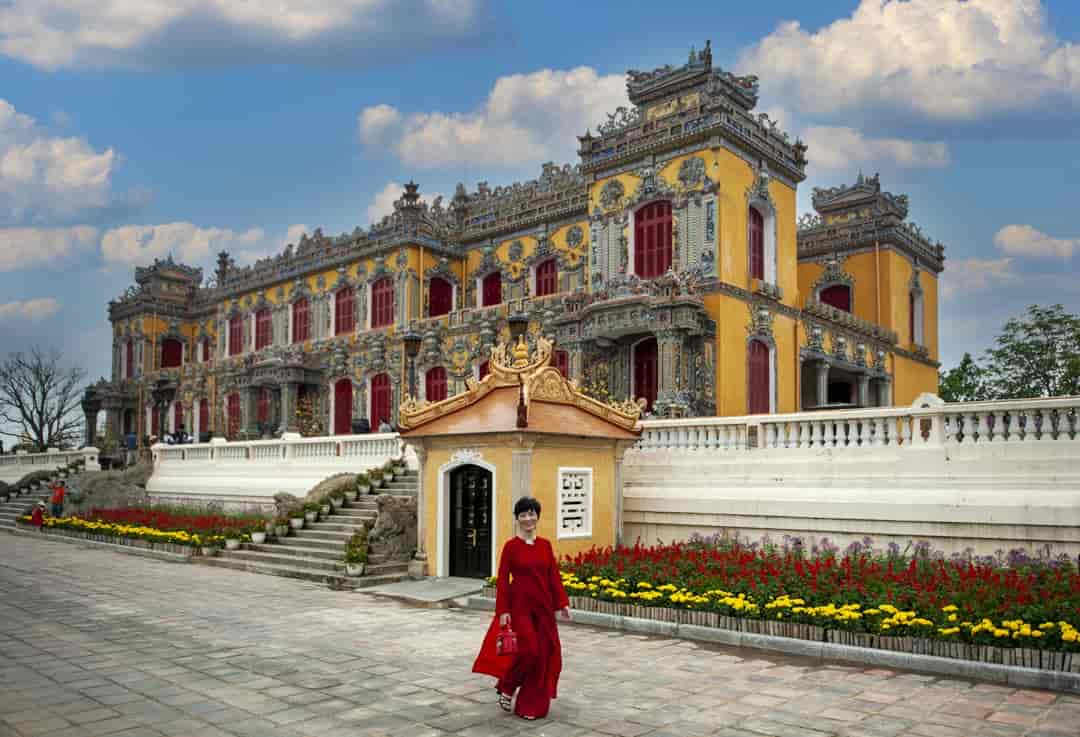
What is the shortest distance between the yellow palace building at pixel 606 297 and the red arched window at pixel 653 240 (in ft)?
0.20

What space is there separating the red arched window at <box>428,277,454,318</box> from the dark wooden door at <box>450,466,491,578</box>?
771 inches

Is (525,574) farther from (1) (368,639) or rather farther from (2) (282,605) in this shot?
(2) (282,605)

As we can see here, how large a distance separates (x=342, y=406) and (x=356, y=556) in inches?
826

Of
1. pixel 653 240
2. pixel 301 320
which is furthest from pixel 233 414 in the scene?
pixel 653 240

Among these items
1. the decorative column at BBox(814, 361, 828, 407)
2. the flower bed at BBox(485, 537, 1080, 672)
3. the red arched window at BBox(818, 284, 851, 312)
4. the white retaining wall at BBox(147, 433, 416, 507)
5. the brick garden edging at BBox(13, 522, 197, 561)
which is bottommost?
the brick garden edging at BBox(13, 522, 197, 561)

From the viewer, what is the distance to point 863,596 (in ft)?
29.5

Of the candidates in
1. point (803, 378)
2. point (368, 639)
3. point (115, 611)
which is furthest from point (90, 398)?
point (368, 639)

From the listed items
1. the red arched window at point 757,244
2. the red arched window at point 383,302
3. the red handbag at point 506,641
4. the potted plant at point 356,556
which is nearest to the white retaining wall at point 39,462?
the red arched window at point 383,302

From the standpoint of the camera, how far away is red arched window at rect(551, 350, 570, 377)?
2559cm

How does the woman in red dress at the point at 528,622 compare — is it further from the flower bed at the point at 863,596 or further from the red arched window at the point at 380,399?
the red arched window at the point at 380,399

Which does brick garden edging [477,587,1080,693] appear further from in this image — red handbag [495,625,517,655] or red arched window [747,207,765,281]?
red arched window [747,207,765,281]

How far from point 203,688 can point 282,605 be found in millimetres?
4737

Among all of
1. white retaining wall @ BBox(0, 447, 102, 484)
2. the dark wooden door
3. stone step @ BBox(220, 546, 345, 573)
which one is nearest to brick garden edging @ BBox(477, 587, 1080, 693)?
the dark wooden door

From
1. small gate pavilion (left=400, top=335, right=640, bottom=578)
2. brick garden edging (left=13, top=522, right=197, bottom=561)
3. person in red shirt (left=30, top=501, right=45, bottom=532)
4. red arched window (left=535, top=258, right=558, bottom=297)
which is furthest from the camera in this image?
red arched window (left=535, top=258, right=558, bottom=297)
